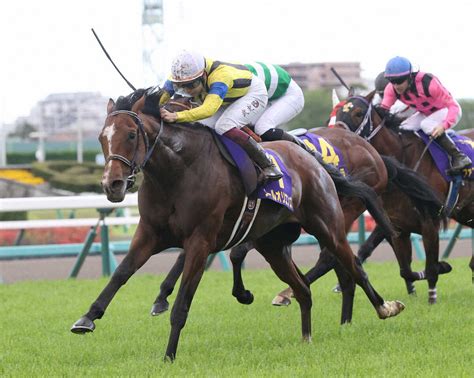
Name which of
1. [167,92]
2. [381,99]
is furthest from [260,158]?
[381,99]

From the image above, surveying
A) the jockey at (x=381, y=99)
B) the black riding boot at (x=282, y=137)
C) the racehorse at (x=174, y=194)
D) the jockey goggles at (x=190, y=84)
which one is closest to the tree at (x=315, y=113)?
the jockey at (x=381, y=99)

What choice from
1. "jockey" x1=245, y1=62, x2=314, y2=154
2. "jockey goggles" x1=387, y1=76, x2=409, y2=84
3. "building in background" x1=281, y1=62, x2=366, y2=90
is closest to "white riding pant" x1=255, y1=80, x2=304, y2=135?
"jockey" x1=245, y1=62, x2=314, y2=154

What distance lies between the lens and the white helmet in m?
5.89

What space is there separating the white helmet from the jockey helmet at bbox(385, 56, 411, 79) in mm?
2688

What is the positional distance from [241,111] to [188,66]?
1.68 ft

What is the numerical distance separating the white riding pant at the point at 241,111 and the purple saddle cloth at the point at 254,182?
0.10m

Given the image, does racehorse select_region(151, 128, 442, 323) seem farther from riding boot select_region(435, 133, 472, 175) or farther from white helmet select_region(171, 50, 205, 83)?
white helmet select_region(171, 50, 205, 83)

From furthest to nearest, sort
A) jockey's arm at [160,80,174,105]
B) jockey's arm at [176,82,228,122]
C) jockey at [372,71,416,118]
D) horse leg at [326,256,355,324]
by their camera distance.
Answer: jockey at [372,71,416,118]
horse leg at [326,256,355,324]
jockey's arm at [160,80,174,105]
jockey's arm at [176,82,228,122]

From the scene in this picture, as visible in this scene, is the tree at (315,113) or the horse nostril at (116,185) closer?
the horse nostril at (116,185)

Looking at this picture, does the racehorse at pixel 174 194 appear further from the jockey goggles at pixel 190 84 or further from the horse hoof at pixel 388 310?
the horse hoof at pixel 388 310

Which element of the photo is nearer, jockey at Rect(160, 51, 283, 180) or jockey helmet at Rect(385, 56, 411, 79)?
jockey at Rect(160, 51, 283, 180)

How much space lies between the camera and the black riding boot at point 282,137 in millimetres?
7312

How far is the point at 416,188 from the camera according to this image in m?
8.03

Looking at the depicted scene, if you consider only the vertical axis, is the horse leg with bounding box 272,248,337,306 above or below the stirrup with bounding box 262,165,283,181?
below
